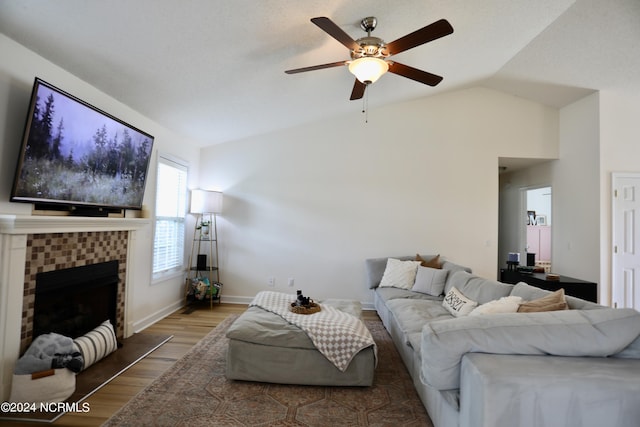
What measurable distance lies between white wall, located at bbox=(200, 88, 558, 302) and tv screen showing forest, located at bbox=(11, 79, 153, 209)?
1.88 metres

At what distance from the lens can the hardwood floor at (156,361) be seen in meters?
2.03

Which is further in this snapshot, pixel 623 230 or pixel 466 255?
pixel 466 255

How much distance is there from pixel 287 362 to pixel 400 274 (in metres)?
2.19

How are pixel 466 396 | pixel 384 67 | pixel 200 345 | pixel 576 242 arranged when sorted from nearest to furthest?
pixel 466 396
pixel 384 67
pixel 200 345
pixel 576 242

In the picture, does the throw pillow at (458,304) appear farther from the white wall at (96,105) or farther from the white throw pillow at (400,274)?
the white wall at (96,105)

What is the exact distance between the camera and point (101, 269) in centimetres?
296

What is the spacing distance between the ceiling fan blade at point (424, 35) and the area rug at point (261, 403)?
245 centimetres

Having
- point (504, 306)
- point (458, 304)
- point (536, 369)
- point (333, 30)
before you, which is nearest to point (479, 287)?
point (458, 304)

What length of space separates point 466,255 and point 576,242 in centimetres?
141

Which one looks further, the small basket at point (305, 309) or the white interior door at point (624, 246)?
the white interior door at point (624, 246)

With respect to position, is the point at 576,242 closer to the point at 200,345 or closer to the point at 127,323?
the point at 200,345

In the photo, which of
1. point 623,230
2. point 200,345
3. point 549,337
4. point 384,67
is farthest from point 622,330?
point 623,230

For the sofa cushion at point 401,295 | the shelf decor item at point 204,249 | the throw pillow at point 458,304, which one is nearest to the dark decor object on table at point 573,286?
the sofa cushion at point 401,295

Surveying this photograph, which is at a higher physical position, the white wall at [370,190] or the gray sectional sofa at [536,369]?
the white wall at [370,190]
